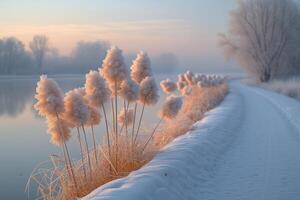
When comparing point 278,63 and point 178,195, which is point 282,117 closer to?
point 178,195

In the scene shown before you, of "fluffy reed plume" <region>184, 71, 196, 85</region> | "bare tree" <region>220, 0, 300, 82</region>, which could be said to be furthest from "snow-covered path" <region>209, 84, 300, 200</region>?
"bare tree" <region>220, 0, 300, 82</region>

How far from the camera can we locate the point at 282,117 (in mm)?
14562

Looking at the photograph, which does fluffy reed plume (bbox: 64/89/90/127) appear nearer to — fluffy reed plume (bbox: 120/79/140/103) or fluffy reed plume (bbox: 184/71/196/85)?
fluffy reed plume (bbox: 120/79/140/103)

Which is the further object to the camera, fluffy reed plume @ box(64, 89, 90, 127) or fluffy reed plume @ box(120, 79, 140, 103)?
fluffy reed plume @ box(120, 79, 140, 103)

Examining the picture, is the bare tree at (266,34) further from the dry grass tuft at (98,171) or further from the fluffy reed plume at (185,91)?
the dry grass tuft at (98,171)

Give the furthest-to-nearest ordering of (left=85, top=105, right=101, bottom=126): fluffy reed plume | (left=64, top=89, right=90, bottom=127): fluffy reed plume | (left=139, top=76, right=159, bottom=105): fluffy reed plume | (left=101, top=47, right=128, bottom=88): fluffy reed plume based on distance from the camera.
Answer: (left=139, top=76, right=159, bottom=105): fluffy reed plume
(left=101, top=47, right=128, bottom=88): fluffy reed plume
(left=85, top=105, right=101, bottom=126): fluffy reed plume
(left=64, top=89, right=90, bottom=127): fluffy reed plume

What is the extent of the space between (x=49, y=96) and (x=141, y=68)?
2.42 meters

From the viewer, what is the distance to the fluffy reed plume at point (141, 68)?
7645 millimetres

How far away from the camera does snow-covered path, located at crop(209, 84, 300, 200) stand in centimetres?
614

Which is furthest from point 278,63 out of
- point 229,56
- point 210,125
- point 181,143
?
point 181,143

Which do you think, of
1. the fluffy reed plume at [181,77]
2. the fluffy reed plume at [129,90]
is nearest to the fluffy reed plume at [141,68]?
the fluffy reed plume at [129,90]

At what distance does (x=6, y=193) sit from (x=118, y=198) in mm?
4151

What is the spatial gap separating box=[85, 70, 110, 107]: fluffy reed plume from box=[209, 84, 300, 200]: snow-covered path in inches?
90.6

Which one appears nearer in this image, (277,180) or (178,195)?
(178,195)
